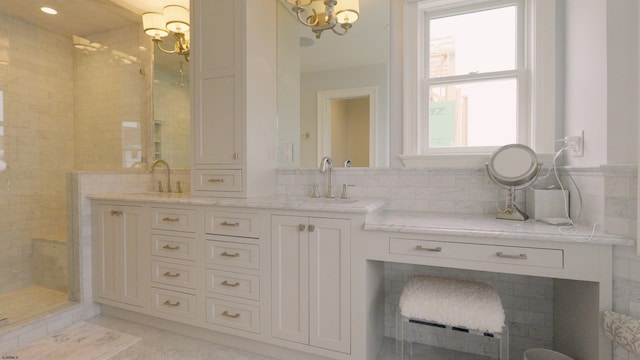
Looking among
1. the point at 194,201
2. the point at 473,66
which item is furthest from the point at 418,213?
the point at 194,201

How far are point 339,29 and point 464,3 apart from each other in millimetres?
829

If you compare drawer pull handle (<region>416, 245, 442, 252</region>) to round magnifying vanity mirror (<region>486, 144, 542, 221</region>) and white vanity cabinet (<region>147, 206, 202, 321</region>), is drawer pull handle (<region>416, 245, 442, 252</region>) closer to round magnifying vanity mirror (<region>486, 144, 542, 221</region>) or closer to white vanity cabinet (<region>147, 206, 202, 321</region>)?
round magnifying vanity mirror (<region>486, 144, 542, 221</region>)

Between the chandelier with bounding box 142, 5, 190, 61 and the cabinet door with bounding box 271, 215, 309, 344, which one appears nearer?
the cabinet door with bounding box 271, 215, 309, 344

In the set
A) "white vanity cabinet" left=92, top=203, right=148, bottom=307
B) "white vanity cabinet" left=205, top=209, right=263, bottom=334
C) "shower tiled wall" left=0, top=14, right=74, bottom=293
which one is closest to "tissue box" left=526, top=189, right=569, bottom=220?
"white vanity cabinet" left=205, top=209, right=263, bottom=334

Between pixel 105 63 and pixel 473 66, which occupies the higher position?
pixel 105 63

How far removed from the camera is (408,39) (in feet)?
6.73

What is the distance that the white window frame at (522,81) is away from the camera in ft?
5.81

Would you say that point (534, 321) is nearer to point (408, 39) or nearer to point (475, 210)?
point (475, 210)

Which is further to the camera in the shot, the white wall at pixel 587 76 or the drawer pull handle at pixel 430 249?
the drawer pull handle at pixel 430 249

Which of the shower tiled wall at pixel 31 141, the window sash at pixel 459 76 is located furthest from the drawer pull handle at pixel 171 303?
the window sash at pixel 459 76

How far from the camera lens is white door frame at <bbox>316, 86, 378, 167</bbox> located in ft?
7.06

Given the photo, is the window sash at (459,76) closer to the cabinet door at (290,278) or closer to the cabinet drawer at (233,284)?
the cabinet door at (290,278)

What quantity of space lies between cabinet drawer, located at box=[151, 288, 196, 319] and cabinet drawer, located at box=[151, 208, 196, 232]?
0.43 meters

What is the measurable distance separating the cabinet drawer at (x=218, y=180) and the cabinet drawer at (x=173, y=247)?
40cm
